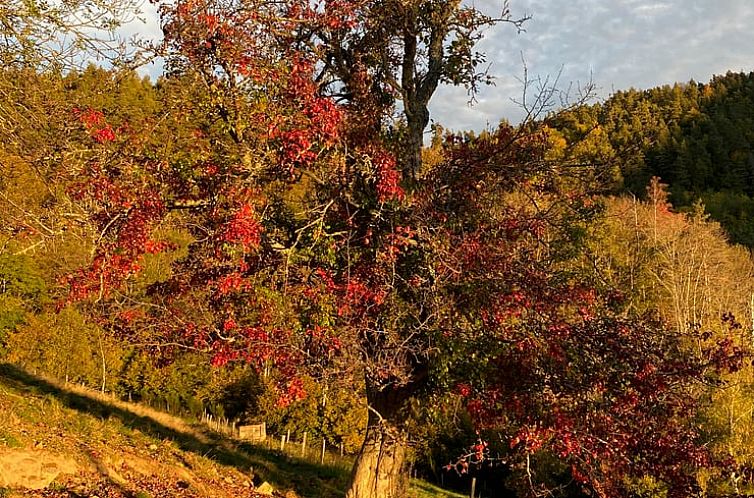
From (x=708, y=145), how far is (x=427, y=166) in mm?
93744

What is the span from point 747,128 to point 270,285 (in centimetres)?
10514

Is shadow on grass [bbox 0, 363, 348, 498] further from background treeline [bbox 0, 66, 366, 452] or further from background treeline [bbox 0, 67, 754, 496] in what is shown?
background treeline [bbox 0, 66, 366, 452]

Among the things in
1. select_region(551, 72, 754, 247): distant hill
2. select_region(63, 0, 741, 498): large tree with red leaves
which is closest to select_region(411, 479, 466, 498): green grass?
select_region(63, 0, 741, 498): large tree with red leaves

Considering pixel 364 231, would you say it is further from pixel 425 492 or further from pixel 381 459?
pixel 425 492

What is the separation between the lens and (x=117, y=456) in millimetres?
9828

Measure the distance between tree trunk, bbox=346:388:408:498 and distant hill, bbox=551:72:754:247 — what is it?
154 feet

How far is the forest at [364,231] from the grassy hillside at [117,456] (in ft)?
6.51

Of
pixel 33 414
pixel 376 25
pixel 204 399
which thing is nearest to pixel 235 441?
pixel 33 414

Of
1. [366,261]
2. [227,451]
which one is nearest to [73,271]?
[366,261]

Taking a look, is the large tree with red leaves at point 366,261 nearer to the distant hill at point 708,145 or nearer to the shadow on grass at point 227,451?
the shadow on grass at point 227,451

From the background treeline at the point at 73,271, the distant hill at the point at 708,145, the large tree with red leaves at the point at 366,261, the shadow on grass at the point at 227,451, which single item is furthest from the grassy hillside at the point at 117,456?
the distant hill at the point at 708,145

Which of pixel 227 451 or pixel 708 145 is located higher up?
pixel 708 145

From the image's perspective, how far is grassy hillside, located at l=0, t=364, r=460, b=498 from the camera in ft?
26.7

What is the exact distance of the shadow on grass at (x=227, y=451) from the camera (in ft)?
41.3
